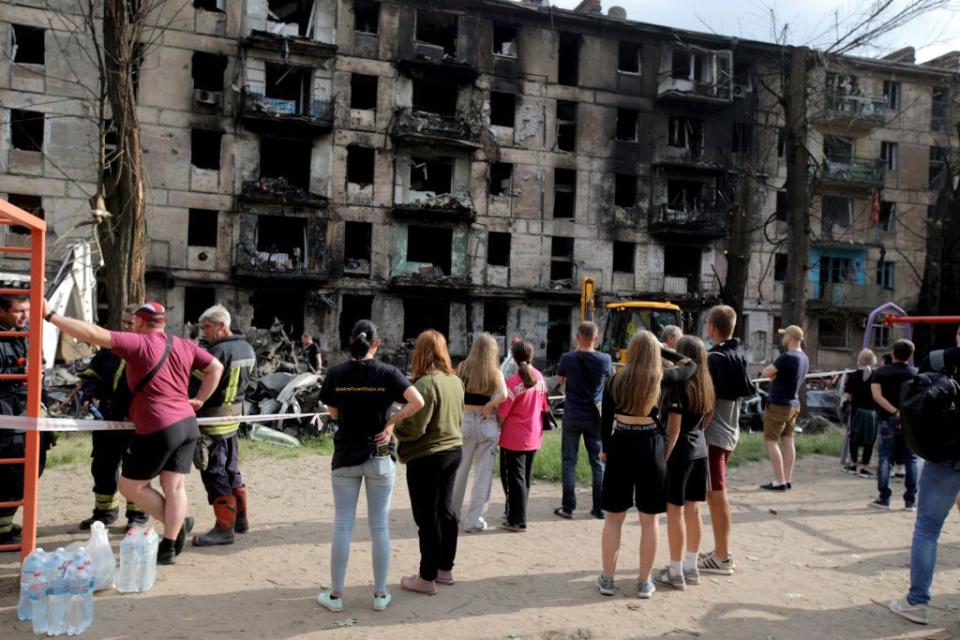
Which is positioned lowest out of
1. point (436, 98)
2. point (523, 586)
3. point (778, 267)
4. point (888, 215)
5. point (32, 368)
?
point (523, 586)

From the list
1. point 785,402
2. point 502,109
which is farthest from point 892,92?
point 785,402

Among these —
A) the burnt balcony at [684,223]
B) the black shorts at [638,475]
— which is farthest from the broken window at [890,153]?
the black shorts at [638,475]

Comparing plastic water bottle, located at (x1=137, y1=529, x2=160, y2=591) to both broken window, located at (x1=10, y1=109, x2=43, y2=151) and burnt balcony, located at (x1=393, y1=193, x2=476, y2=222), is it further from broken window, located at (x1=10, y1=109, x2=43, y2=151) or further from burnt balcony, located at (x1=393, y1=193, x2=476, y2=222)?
broken window, located at (x1=10, y1=109, x2=43, y2=151)

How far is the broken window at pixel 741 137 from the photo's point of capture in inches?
1339

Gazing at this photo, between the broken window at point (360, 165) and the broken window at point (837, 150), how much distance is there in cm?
2242

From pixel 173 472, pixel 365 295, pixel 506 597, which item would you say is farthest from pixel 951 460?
pixel 365 295

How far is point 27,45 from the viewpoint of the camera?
25672 mm

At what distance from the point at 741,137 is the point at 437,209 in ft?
52.6

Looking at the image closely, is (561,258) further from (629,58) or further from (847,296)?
(847,296)

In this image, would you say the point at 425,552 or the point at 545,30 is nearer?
the point at 425,552

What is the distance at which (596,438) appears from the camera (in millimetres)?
7492

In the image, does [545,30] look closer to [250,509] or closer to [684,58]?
[684,58]

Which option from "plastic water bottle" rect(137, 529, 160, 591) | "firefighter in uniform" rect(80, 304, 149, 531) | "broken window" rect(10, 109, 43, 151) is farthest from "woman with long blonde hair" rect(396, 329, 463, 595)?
"broken window" rect(10, 109, 43, 151)

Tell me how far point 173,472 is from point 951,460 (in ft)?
18.4
